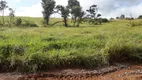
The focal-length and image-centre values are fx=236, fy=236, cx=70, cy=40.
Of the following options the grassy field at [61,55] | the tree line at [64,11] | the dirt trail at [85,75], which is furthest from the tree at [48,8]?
the dirt trail at [85,75]

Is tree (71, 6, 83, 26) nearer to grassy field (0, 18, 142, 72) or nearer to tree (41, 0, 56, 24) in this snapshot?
tree (41, 0, 56, 24)

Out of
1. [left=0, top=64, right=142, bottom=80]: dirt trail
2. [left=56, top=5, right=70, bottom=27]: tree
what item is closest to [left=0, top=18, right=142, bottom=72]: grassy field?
[left=0, top=64, right=142, bottom=80]: dirt trail

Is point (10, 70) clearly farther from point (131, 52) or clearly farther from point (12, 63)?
point (131, 52)

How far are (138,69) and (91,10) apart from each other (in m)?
42.8

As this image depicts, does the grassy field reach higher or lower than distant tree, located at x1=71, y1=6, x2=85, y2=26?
lower

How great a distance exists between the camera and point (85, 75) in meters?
5.80

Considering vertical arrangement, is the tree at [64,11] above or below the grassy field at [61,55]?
above

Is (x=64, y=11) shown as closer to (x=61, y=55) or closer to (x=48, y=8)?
(x=48, y=8)

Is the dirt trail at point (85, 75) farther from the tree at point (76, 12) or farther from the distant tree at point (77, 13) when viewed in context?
the tree at point (76, 12)

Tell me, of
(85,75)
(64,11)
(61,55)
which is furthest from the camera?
(64,11)

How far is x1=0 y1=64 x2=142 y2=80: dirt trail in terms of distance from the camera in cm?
561

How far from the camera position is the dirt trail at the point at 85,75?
18.4 ft

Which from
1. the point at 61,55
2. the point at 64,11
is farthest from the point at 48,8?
the point at 61,55

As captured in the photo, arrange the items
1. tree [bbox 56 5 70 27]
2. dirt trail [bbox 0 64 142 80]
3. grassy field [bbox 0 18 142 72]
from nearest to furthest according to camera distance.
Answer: dirt trail [bbox 0 64 142 80] → grassy field [bbox 0 18 142 72] → tree [bbox 56 5 70 27]
